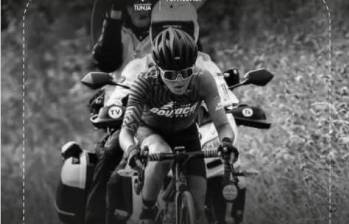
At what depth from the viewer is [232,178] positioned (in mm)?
4629

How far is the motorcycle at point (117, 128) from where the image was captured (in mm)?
5402

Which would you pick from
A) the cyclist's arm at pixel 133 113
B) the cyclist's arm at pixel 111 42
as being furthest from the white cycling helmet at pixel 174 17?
the cyclist's arm at pixel 133 113

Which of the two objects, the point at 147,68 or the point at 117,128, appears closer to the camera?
the point at 147,68

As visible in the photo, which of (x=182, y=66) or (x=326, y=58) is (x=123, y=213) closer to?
(x=182, y=66)

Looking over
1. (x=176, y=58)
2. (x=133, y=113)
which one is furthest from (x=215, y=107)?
(x=133, y=113)

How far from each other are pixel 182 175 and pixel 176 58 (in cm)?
74

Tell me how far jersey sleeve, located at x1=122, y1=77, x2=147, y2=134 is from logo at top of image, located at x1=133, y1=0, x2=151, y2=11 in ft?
4.00

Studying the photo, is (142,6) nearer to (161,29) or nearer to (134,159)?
(161,29)

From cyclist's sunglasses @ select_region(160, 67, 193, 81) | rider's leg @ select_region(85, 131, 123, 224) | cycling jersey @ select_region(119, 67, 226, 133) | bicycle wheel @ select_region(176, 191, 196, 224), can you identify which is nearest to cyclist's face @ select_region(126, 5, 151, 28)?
rider's leg @ select_region(85, 131, 123, 224)

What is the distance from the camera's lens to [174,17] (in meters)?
5.84

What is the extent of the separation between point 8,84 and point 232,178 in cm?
259

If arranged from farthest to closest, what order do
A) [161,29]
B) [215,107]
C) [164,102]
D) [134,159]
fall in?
[161,29]
[164,102]
[215,107]
[134,159]

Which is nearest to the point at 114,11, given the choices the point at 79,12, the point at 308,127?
the point at 79,12

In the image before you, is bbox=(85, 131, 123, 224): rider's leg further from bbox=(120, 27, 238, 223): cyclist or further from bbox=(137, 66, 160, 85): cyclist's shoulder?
bbox=(137, 66, 160, 85): cyclist's shoulder
